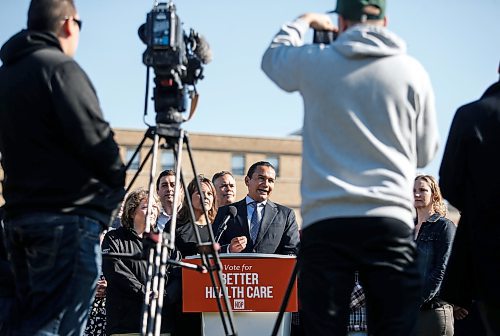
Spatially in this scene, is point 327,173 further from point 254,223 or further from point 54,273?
point 254,223

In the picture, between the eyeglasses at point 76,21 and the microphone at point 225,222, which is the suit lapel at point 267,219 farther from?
the eyeglasses at point 76,21

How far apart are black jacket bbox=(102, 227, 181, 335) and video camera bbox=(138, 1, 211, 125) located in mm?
2914

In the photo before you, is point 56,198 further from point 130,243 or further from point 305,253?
point 130,243

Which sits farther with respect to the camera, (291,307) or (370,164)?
(291,307)

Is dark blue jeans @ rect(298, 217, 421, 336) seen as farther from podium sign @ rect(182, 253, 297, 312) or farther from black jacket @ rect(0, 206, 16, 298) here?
podium sign @ rect(182, 253, 297, 312)

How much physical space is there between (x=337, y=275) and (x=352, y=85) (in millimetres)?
909

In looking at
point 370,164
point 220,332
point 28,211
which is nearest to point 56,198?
point 28,211

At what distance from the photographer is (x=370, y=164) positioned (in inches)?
158

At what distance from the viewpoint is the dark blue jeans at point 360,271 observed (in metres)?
3.96

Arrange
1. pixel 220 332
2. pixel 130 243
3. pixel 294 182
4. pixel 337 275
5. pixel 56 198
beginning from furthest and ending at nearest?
pixel 294 182 → pixel 130 243 → pixel 220 332 → pixel 56 198 → pixel 337 275

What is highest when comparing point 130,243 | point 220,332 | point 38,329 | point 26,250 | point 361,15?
point 361,15

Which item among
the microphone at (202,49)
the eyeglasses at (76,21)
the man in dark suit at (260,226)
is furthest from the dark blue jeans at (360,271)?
the man in dark suit at (260,226)

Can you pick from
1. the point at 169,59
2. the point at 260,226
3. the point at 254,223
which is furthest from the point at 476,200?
the point at 254,223

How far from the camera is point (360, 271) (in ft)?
13.3
